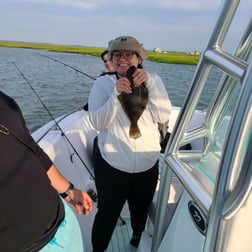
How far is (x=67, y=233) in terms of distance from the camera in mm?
1418

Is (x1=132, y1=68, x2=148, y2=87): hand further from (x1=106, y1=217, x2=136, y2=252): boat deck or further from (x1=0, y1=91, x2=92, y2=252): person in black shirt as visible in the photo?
(x1=106, y1=217, x2=136, y2=252): boat deck

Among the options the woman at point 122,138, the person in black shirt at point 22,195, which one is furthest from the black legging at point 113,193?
the person in black shirt at point 22,195

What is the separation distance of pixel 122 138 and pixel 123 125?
0.25 ft

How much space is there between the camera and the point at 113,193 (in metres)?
2.05

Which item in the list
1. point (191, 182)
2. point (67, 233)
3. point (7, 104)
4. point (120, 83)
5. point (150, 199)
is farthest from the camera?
point (150, 199)

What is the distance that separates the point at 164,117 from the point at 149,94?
0.55ft

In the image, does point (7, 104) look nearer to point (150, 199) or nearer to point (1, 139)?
point (1, 139)

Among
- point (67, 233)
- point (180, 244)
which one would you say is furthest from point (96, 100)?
point (180, 244)

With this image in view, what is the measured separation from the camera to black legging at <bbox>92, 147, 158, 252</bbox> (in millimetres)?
2021

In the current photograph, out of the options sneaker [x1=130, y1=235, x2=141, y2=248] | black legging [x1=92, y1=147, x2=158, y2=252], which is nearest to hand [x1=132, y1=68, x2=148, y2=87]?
black legging [x1=92, y1=147, x2=158, y2=252]

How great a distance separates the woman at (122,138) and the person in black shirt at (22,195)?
0.65 meters

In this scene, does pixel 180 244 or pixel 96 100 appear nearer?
pixel 180 244

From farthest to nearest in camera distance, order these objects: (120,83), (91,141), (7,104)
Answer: (91,141) < (120,83) < (7,104)

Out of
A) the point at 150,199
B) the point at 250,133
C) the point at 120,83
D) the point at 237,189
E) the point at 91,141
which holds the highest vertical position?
the point at 250,133
